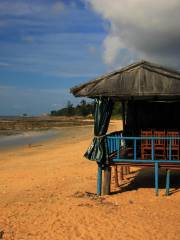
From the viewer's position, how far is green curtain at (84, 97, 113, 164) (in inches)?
435

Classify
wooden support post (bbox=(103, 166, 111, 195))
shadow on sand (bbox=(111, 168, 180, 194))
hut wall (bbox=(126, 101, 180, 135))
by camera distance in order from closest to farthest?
wooden support post (bbox=(103, 166, 111, 195))
shadow on sand (bbox=(111, 168, 180, 194))
hut wall (bbox=(126, 101, 180, 135))

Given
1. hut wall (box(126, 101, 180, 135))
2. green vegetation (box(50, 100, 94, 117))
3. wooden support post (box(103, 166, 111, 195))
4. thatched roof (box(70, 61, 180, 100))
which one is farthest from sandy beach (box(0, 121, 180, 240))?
green vegetation (box(50, 100, 94, 117))

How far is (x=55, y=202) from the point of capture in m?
10.4

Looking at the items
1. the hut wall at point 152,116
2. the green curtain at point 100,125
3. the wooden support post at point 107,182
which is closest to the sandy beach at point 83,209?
the wooden support post at point 107,182

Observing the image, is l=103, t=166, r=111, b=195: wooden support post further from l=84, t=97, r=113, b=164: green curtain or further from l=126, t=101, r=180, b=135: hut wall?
l=126, t=101, r=180, b=135: hut wall

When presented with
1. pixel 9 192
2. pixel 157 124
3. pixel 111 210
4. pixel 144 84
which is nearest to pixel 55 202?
pixel 111 210

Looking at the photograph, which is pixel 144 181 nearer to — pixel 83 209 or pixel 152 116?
pixel 152 116

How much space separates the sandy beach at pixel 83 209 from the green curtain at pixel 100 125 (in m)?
1.03

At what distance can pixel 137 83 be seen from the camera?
1062 centimetres

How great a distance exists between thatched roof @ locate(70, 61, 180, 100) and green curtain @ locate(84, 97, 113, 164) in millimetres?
312

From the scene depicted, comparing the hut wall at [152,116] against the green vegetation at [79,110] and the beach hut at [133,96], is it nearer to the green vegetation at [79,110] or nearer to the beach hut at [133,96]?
the beach hut at [133,96]

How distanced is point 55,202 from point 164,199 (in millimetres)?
2644

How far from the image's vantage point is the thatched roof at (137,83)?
10.4m

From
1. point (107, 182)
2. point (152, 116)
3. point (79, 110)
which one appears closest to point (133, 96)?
point (107, 182)
